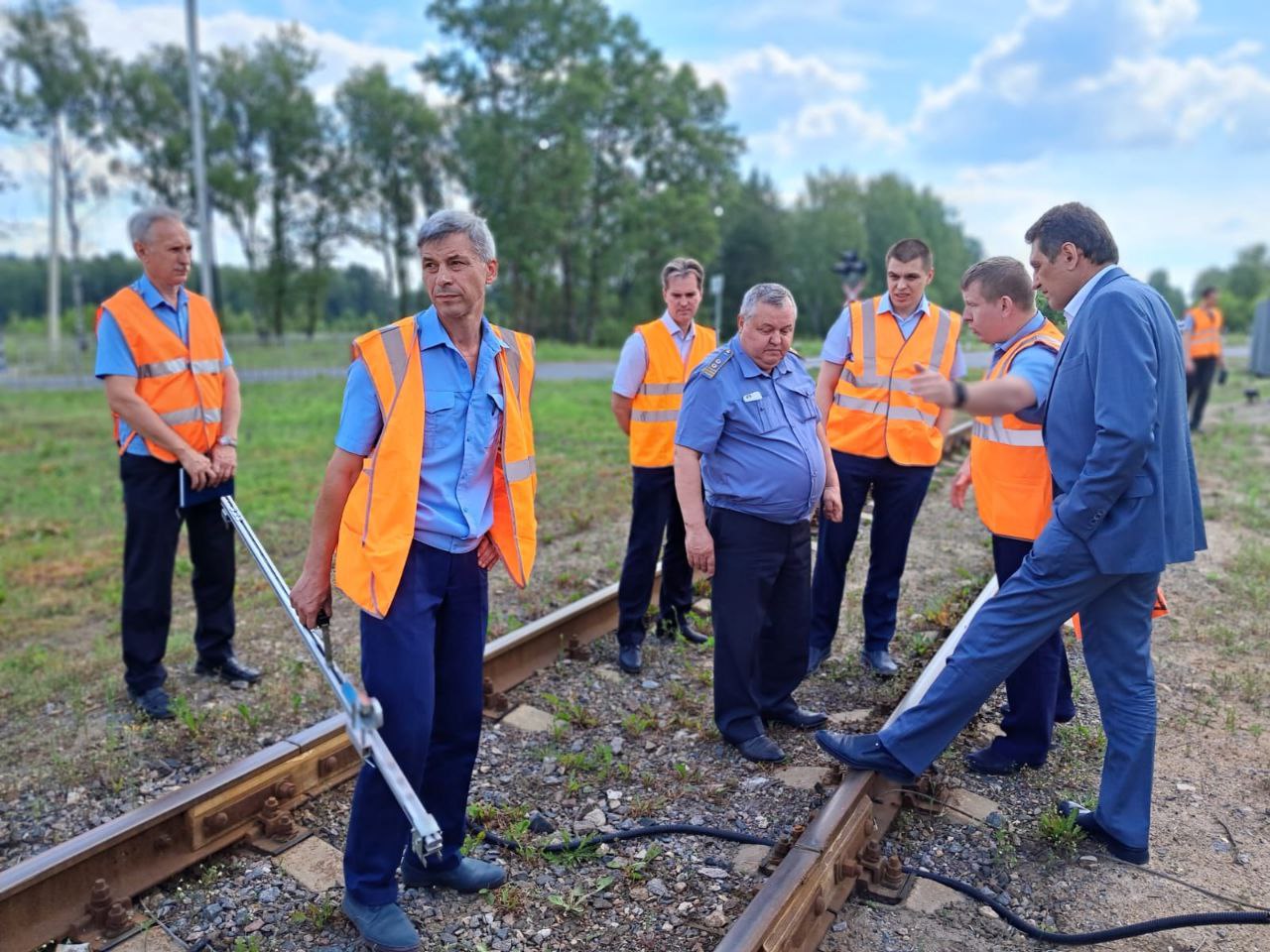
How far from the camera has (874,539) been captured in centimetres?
529

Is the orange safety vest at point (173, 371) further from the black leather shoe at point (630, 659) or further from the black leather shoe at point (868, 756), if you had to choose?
the black leather shoe at point (868, 756)

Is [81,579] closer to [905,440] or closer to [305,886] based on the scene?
[305,886]

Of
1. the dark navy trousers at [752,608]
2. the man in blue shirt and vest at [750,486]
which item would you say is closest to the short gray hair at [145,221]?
the man in blue shirt and vest at [750,486]

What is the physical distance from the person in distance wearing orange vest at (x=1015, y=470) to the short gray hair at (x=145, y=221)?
3.80 metres

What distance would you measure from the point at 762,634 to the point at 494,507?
1833mm

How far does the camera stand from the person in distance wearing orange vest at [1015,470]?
388 cm

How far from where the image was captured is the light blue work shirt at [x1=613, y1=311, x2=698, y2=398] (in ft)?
18.2

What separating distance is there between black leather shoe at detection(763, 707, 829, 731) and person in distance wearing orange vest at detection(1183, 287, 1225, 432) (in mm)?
11944

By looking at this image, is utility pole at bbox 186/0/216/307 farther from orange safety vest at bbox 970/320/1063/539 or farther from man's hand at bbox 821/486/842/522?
orange safety vest at bbox 970/320/1063/539

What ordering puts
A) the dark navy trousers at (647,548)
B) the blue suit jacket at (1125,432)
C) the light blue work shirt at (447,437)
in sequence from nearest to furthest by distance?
the light blue work shirt at (447,437) → the blue suit jacket at (1125,432) → the dark navy trousers at (647,548)

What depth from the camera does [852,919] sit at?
10.4 feet

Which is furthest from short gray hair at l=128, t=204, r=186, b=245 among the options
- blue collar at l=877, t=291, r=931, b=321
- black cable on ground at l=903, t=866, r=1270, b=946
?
black cable on ground at l=903, t=866, r=1270, b=946

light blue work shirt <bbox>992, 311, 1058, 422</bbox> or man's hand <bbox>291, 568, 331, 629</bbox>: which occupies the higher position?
light blue work shirt <bbox>992, 311, 1058, 422</bbox>

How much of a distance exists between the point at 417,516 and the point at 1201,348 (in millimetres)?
14365
